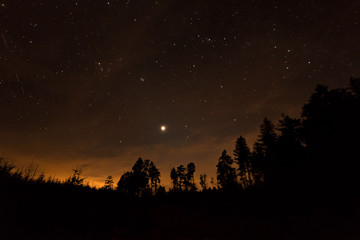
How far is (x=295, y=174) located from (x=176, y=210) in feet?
31.7

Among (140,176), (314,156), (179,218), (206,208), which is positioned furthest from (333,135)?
(140,176)

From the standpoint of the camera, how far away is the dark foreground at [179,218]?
5.26m

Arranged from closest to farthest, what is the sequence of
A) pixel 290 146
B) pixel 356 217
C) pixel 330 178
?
pixel 356 217 → pixel 330 178 → pixel 290 146

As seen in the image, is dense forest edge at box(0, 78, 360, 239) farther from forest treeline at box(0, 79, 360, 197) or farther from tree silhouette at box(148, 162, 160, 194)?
tree silhouette at box(148, 162, 160, 194)

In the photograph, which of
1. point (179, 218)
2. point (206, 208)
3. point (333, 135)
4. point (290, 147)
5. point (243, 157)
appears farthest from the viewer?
point (243, 157)

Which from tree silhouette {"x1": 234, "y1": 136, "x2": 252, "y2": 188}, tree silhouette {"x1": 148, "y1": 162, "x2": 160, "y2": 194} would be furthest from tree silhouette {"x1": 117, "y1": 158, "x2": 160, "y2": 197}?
tree silhouette {"x1": 234, "y1": 136, "x2": 252, "y2": 188}

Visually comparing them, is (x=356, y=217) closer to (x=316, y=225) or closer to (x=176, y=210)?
(x=316, y=225)

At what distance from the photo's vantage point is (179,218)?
28.9ft

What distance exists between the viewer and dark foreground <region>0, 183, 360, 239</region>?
526cm

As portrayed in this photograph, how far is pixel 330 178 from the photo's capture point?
13.4 m

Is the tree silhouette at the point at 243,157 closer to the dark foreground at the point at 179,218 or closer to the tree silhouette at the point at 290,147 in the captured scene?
the tree silhouette at the point at 290,147

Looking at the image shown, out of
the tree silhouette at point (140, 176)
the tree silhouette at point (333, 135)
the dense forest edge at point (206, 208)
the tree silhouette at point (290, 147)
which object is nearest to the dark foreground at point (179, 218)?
the dense forest edge at point (206, 208)

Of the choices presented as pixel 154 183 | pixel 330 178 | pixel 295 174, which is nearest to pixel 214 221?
pixel 295 174

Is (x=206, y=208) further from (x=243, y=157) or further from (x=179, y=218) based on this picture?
(x=243, y=157)
